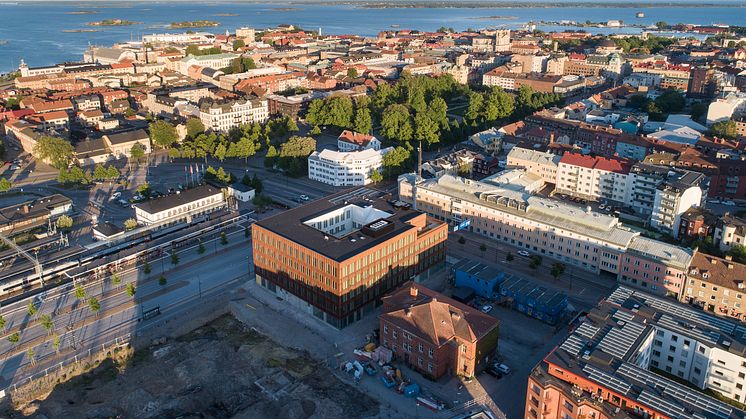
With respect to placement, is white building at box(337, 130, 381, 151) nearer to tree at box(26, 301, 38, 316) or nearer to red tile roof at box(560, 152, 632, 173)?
red tile roof at box(560, 152, 632, 173)

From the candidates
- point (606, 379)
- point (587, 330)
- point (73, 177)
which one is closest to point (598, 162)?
point (587, 330)

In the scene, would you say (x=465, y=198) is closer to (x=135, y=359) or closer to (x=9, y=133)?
(x=135, y=359)

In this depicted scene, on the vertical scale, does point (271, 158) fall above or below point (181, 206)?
above

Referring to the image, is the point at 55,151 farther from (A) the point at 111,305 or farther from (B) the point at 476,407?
(B) the point at 476,407

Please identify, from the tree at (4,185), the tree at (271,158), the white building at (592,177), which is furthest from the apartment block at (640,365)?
the tree at (4,185)

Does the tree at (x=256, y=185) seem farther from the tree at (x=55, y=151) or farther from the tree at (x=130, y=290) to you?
the tree at (x=55, y=151)

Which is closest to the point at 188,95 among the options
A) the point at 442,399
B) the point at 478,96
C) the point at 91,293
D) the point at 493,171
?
the point at 478,96
